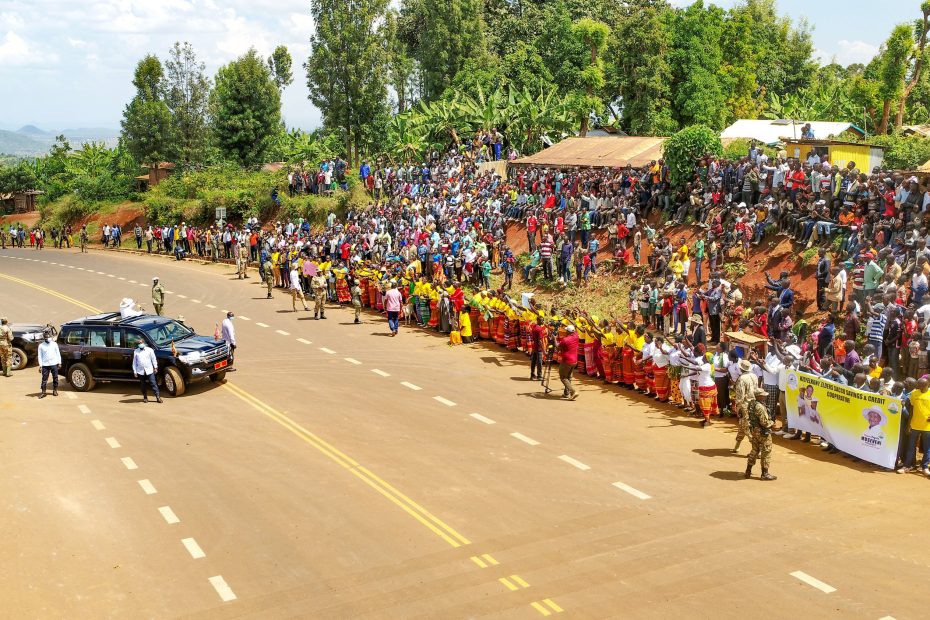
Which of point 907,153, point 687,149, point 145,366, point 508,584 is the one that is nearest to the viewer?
point 508,584

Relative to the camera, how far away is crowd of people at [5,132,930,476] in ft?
63.8

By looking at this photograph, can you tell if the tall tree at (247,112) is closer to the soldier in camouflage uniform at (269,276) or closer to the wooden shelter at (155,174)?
the wooden shelter at (155,174)

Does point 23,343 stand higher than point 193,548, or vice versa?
point 23,343

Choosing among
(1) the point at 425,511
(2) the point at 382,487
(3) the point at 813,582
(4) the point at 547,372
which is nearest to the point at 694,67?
(4) the point at 547,372

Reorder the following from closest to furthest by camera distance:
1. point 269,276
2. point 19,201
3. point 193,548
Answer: point 193,548 < point 269,276 < point 19,201

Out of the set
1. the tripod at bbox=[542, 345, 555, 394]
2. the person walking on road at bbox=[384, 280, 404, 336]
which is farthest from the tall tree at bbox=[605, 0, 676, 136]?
the tripod at bbox=[542, 345, 555, 394]

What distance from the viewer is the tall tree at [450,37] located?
64.8 metres

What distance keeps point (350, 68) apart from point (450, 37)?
41.4 feet

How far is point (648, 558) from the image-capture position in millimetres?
12836

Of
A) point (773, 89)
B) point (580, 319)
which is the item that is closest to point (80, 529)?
point (580, 319)

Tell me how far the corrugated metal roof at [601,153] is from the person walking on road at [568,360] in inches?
701

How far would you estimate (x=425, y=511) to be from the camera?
1479 cm

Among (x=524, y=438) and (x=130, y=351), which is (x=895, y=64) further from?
(x=130, y=351)

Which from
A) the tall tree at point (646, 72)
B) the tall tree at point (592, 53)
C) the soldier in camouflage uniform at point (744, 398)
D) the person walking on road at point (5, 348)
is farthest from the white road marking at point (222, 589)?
the tall tree at point (592, 53)
